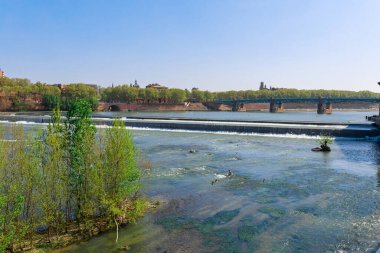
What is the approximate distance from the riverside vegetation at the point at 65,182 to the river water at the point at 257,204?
42.0 inches

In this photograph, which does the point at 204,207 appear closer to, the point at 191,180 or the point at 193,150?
the point at 191,180

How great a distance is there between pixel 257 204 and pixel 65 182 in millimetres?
9375

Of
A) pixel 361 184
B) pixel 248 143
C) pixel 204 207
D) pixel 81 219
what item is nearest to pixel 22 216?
pixel 81 219

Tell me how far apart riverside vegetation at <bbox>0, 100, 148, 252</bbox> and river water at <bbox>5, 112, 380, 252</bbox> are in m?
1.07

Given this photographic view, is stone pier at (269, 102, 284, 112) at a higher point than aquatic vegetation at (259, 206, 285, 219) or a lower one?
higher

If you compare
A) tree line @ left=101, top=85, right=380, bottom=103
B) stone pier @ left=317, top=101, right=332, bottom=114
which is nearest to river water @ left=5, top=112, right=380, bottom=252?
stone pier @ left=317, top=101, right=332, bottom=114

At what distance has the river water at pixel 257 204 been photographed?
13.0m

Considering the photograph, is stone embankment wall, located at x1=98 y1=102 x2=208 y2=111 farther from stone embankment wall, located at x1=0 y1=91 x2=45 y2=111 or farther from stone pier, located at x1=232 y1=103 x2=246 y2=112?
stone embankment wall, located at x1=0 y1=91 x2=45 y2=111

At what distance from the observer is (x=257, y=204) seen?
57.5ft

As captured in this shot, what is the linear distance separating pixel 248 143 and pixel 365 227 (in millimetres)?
24411

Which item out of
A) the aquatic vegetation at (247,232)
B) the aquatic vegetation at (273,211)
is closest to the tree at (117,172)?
the aquatic vegetation at (247,232)

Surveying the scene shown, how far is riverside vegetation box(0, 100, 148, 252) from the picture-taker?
11.0 metres

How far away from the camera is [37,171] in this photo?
11453 mm

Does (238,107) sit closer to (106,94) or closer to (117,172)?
(106,94)
